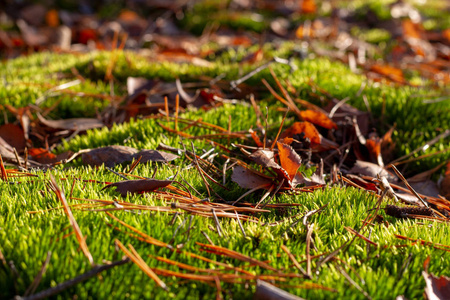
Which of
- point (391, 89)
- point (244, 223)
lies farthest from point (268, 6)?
point (244, 223)

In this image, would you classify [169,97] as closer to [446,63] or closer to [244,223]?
[244,223]

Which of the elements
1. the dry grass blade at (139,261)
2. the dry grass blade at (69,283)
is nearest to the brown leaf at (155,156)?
the dry grass blade at (139,261)

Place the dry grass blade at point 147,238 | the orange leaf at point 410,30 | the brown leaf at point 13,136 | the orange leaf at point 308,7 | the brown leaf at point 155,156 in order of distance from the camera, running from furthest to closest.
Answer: the orange leaf at point 308,7 < the orange leaf at point 410,30 < the brown leaf at point 13,136 < the brown leaf at point 155,156 < the dry grass blade at point 147,238

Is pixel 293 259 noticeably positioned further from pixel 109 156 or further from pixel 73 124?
pixel 73 124

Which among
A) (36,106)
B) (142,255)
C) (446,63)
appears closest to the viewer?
(142,255)

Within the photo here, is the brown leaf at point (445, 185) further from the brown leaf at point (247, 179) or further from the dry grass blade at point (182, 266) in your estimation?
the dry grass blade at point (182, 266)

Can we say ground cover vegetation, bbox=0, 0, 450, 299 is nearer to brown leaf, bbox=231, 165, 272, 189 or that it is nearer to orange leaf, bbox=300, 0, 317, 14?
brown leaf, bbox=231, 165, 272, 189

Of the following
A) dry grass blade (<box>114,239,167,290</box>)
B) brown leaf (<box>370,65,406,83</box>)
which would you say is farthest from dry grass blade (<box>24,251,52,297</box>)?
brown leaf (<box>370,65,406,83</box>)

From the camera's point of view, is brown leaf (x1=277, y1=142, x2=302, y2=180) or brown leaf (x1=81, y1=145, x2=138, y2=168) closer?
brown leaf (x1=277, y1=142, x2=302, y2=180)

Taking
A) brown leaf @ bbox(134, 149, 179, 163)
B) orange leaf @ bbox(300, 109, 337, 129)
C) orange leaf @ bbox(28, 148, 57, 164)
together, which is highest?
brown leaf @ bbox(134, 149, 179, 163)
